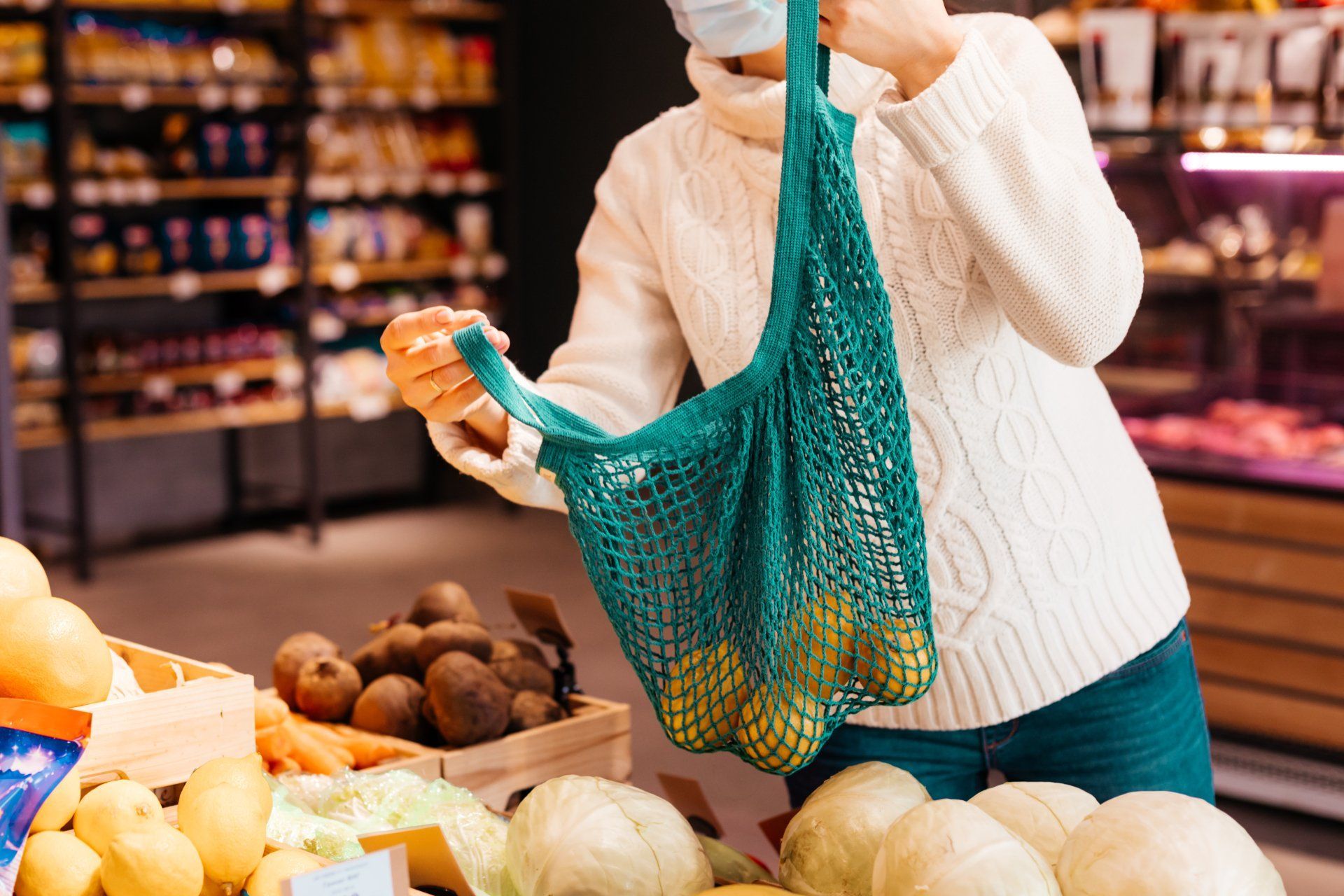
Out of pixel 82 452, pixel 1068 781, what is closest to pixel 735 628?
pixel 1068 781

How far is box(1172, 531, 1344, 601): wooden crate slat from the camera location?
3.44 metres

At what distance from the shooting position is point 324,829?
4.19 feet

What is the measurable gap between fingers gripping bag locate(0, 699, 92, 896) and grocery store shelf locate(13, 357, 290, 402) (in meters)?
4.88

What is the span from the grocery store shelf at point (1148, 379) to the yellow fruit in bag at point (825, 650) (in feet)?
10.0

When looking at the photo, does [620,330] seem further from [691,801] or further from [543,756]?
[543,756]

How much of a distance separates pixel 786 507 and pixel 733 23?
460 millimetres

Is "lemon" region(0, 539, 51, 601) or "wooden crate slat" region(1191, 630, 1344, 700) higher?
"lemon" region(0, 539, 51, 601)

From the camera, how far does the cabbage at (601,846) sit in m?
1.10

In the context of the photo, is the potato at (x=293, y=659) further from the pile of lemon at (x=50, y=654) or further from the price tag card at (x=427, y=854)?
the price tag card at (x=427, y=854)

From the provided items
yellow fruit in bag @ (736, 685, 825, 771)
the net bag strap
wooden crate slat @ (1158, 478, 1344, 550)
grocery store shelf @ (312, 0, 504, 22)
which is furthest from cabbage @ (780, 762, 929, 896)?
grocery store shelf @ (312, 0, 504, 22)

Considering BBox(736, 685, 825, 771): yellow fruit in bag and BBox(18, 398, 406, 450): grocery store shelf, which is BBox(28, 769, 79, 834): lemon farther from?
BBox(18, 398, 406, 450): grocery store shelf

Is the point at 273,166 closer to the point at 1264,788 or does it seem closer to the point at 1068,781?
the point at 1264,788

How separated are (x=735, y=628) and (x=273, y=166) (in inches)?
217

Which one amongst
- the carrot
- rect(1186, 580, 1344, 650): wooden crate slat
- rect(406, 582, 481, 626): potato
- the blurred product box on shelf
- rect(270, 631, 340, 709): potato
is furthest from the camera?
the blurred product box on shelf
